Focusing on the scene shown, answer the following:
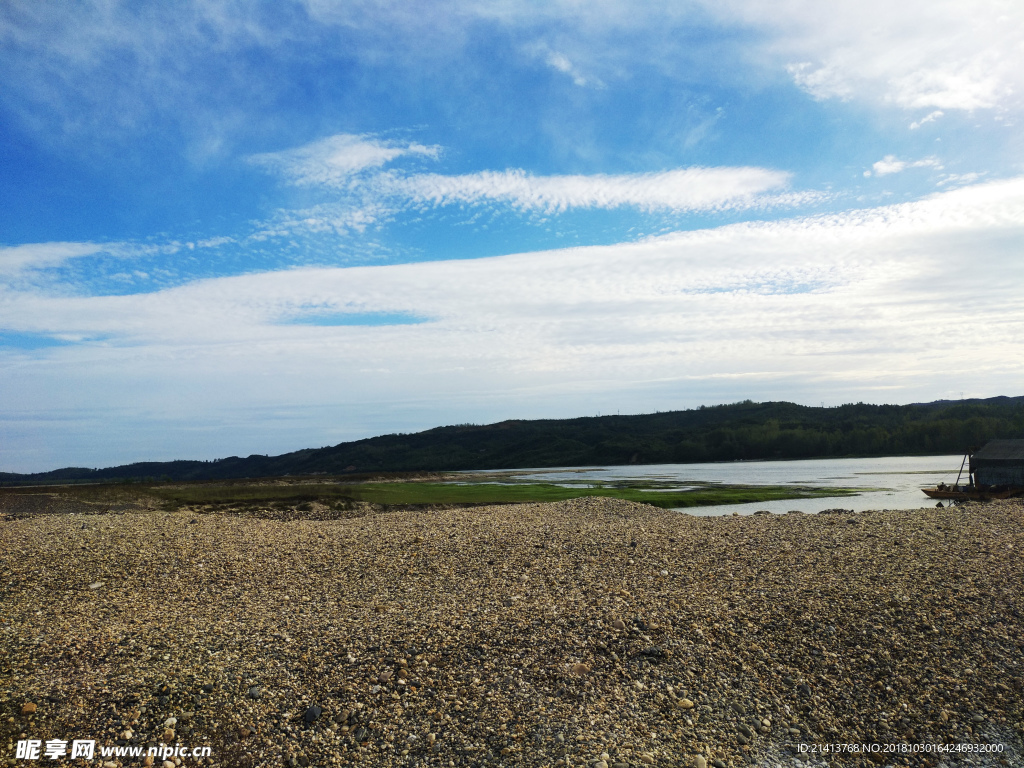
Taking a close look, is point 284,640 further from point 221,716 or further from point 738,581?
point 738,581

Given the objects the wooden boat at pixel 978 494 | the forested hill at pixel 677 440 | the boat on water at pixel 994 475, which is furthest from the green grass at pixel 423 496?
the forested hill at pixel 677 440

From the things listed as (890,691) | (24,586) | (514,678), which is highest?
(24,586)

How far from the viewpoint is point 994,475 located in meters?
37.2

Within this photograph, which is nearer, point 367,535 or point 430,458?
point 367,535

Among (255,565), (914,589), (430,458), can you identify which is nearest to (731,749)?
(914,589)

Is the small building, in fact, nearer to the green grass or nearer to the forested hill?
the green grass

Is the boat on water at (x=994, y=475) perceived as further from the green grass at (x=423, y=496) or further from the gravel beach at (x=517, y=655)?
the gravel beach at (x=517, y=655)

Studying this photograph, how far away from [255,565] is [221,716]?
8.91 meters

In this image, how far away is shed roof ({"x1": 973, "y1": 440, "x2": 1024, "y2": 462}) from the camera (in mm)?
36500

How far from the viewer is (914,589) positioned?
12.5 m

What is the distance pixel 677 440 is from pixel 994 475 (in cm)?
11441

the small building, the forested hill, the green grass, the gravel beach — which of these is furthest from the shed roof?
the forested hill

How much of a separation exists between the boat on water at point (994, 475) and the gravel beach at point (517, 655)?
75.7ft

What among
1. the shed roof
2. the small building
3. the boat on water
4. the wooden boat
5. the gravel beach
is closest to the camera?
the gravel beach
